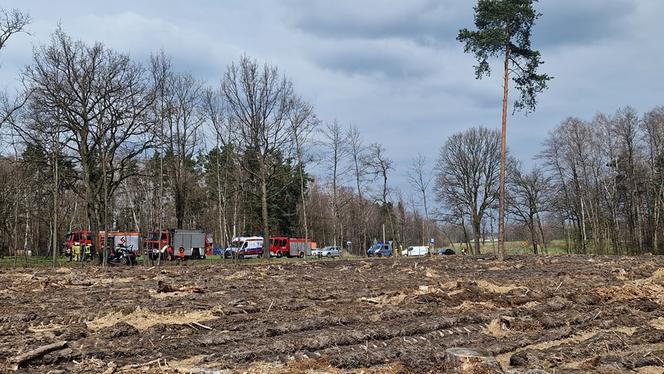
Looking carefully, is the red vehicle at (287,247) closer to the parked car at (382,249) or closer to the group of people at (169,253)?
the parked car at (382,249)

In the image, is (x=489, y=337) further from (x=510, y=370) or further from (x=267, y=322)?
(x=267, y=322)

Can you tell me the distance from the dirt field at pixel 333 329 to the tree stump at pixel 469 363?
0.25 metres

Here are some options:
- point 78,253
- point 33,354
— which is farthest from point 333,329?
point 78,253

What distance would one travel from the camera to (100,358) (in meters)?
7.18

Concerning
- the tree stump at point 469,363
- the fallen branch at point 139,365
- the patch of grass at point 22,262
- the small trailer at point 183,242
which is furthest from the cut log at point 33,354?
the small trailer at point 183,242

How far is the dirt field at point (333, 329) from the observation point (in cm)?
692

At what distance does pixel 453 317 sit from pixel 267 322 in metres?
3.49

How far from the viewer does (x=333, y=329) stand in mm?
9148

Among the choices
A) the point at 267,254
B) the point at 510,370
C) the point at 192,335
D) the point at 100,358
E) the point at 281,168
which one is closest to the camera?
the point at 510,370

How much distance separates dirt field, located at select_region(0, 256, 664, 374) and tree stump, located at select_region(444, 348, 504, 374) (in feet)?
0.83

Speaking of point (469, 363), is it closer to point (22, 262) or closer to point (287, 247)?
point (22, 262)

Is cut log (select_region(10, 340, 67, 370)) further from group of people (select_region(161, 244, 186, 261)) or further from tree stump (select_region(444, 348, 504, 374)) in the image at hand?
group of people (select_region(161, 244, 186, 261))

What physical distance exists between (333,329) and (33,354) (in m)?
4.44

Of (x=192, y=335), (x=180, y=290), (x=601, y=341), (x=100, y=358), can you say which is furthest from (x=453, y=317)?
(x=180, y=290)
